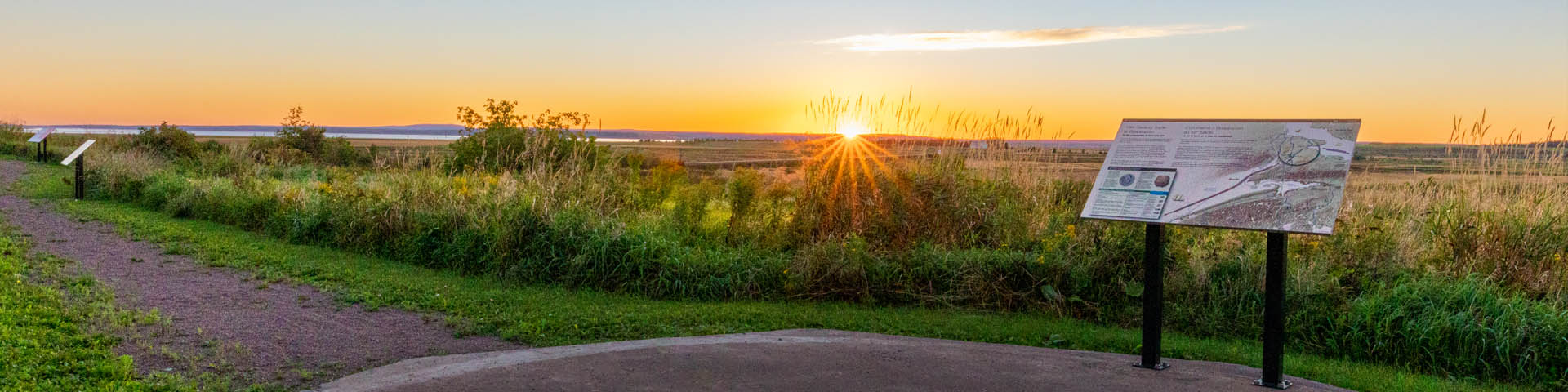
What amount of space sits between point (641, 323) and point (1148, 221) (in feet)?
12.5

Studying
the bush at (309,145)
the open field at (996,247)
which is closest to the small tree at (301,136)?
the bush at (309,145)

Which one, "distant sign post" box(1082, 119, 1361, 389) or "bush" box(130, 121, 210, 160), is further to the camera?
"bush" box(130, 121, 210, 160)

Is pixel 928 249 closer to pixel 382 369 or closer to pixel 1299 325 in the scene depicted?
pixel 1299 325

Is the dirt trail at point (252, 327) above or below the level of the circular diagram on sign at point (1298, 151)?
below

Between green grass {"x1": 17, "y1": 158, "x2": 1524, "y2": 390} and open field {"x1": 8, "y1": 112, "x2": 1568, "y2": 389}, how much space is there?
0.69 feet

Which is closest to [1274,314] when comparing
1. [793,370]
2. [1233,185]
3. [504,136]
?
[1233,185]

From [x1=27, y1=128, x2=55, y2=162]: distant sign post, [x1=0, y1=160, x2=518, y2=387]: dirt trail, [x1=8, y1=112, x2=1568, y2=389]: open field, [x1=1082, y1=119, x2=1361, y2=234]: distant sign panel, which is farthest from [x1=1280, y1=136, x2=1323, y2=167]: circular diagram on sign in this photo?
[x1=27, y1=128, x2=55, y2=162]: distant sign post

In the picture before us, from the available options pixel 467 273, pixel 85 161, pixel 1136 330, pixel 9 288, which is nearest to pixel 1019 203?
pixel 1136 330

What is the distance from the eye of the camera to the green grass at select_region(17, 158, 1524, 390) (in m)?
6.88

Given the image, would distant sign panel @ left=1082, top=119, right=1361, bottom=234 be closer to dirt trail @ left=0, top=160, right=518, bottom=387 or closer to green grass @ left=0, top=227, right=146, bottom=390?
dirt trail @ left=0, top=160, right=518, bottom=387

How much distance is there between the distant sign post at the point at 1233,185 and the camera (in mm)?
5586

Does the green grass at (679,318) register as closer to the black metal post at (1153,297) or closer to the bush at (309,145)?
the black metal post at (1153,297)

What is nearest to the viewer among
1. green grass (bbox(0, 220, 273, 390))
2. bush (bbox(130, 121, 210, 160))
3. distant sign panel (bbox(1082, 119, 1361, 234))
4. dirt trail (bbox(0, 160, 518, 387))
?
distant sign panel (bbox(1082, 119, 1361, 234))

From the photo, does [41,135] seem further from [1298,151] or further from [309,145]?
[1298,151]
